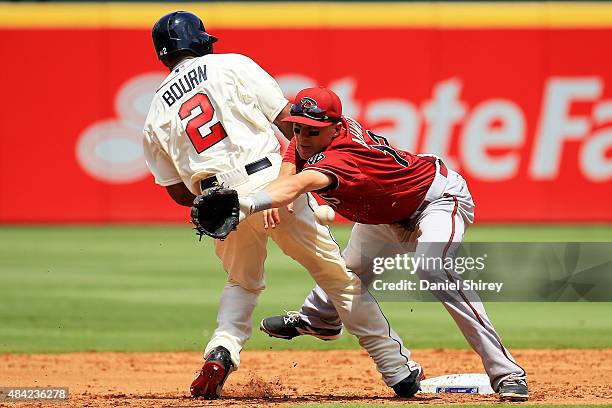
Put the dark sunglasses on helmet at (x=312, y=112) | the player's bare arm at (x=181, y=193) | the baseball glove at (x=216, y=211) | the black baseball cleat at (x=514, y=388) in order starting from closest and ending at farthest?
1. the baseball glove at (x=216, y=211)
2. the dark sunglasses on helmet at (x=312, y=112)
3. the black baseball cleat at (x=514, y=388)
4. the player's bare arm at (x=181, y=193)

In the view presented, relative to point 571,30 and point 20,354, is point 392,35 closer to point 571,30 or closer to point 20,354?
point 571,30

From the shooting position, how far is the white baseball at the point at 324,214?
225 inches

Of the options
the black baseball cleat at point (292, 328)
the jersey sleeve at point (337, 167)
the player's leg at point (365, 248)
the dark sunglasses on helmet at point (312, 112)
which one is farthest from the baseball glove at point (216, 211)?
the black baseball cleat at point (292, 328)

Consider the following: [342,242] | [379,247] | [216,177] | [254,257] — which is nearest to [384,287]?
[379,247]

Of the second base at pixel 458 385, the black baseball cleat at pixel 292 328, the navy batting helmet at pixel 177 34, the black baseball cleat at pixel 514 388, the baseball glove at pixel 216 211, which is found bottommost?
the black baseball cleat at pixel 514 388

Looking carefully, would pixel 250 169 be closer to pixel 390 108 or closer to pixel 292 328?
pixel 292 328

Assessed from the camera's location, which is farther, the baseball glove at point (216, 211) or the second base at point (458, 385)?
the second base at point (458, 385)

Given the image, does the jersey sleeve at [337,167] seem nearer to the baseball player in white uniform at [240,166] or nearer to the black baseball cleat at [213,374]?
the baseball player in white uniform at [240,166]

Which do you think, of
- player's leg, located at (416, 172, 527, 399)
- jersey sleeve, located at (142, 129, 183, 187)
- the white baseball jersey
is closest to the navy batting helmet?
the white baseball jersey

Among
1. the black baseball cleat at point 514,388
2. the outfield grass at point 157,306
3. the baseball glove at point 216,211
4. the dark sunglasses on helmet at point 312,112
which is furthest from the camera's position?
the outfield grass at point 157,306

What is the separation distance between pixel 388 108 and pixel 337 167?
11085 millimetres

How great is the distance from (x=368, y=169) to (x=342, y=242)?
7749 millimetres

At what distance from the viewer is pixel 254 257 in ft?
19.3

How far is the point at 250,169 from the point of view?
5664 mm
